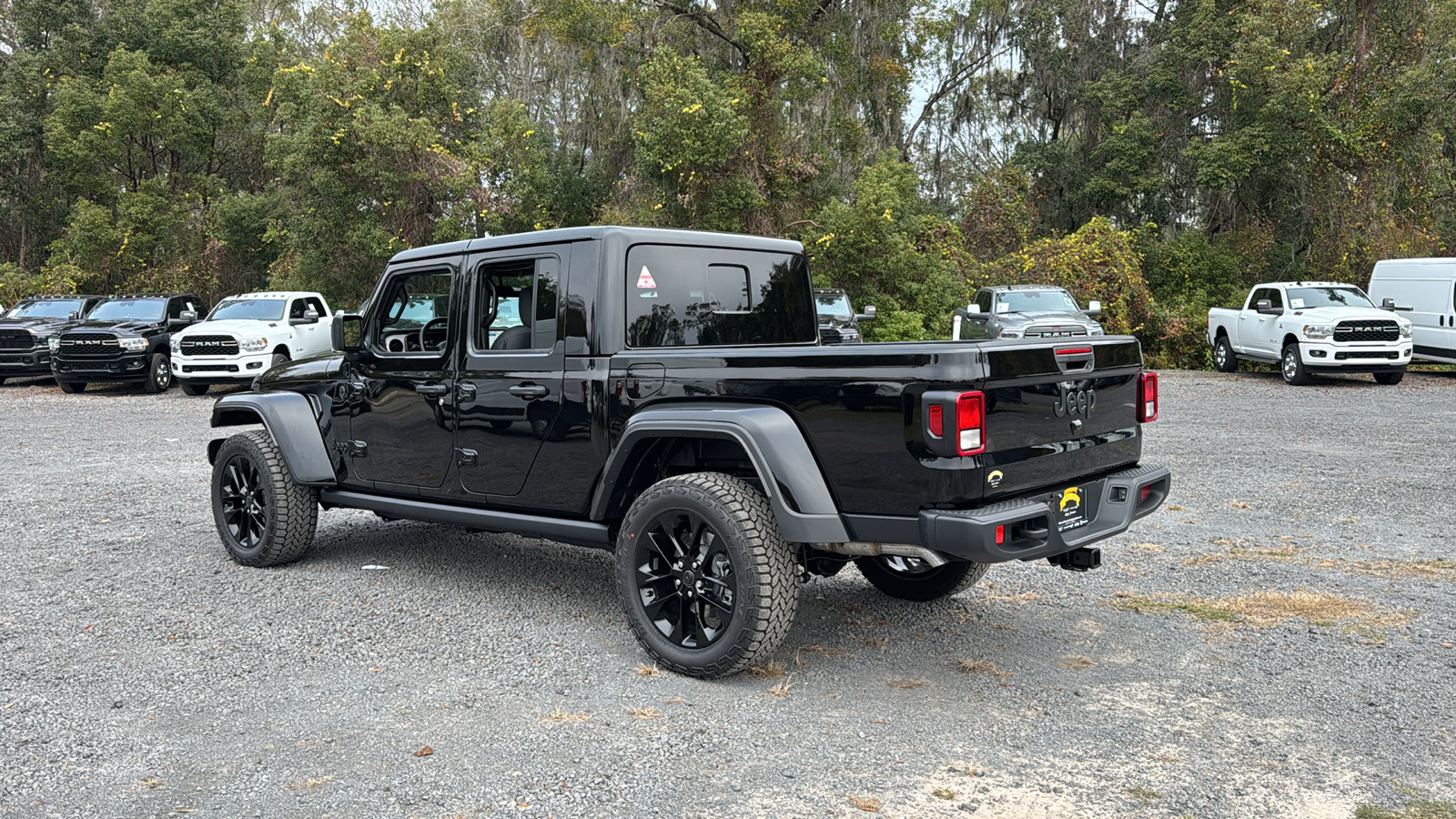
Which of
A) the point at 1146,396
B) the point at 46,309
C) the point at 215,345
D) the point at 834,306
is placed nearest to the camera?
the point at 1146,396

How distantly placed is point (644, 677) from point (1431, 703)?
3.17 m

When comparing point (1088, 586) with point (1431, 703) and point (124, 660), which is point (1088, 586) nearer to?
point (1431, 703)

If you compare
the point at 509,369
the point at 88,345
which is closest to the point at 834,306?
the point at 88,345

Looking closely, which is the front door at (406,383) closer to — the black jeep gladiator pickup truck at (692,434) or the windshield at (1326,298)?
the black jeep gladiator pickup truck at (692,434)

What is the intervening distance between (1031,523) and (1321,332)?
17.1 metres

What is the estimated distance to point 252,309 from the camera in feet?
65.6

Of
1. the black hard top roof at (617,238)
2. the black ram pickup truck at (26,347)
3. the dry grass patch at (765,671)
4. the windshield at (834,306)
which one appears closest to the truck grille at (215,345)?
the black ram pickup truck at (26,347)

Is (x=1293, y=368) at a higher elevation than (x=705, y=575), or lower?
higher

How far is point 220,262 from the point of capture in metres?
31.8

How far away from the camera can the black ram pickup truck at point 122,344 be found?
20.0 m

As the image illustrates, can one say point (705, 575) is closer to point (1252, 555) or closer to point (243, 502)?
point (243, 502)

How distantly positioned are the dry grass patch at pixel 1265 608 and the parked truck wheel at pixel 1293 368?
1501cm

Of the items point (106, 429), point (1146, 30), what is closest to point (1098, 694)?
point (106, 429)

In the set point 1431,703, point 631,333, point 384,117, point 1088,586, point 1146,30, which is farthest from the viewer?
point 1146,30
